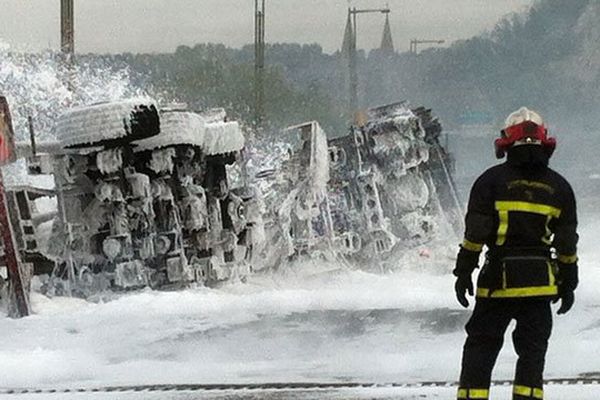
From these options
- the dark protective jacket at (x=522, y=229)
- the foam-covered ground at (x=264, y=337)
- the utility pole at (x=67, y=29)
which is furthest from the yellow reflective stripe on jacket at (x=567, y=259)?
the utility pole at (x=67, y=29)

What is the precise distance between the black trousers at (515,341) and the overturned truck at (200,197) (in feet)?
24.0

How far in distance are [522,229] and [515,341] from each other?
54 cm

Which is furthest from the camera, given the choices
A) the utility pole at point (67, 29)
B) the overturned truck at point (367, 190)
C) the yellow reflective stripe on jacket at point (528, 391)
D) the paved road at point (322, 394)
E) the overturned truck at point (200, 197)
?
the utility pole at point (67, 29)

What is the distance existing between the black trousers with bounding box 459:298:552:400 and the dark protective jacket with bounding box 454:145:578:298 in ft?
0.26

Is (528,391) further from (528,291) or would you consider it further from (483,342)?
(528,291)

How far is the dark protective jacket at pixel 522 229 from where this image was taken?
6.97 metres

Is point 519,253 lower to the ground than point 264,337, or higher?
higher

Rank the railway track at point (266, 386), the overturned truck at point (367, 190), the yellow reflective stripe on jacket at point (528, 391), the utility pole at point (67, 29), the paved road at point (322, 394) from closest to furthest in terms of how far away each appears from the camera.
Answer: the yellow reflective stripe on jacket at point (528, 391)
the paved road at point (322, 394)
the railway track at point (266, 386)
the overturned truck at point (367, 190)
the utility pole at point (67, 29)

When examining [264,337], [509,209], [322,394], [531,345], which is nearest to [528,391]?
[531,345]

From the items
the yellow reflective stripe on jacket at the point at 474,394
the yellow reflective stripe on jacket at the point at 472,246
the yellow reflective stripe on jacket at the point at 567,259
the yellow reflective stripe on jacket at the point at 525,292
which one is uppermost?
the yellow reflective stripe on jacket at the point at 472,246

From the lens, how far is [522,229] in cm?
698

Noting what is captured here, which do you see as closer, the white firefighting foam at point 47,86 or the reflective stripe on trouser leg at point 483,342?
the reflective stripe on trouser leg at point 483,342

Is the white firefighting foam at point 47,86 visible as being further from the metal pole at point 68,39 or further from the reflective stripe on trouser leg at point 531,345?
the reflective stripe on trouser leg at point 531,345

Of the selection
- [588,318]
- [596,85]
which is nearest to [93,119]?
[588,318]
